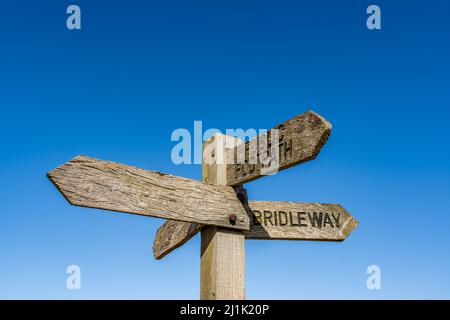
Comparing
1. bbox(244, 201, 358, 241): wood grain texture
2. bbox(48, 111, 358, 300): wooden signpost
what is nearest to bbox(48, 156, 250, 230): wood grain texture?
bbox(48, 111, 358, 300): wooden signpost

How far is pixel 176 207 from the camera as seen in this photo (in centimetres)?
276

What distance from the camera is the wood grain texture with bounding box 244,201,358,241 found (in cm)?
318

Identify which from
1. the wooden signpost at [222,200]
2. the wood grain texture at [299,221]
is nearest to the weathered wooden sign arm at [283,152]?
the wooden signpost at [222,200]

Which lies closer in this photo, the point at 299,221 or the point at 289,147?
the point at 289,147

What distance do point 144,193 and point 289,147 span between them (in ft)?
2.38

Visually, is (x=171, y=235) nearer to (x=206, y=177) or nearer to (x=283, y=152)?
(x=206, y=177)

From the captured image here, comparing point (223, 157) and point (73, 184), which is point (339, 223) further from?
point (73, 184)

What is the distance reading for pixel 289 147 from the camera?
2740 millimetres

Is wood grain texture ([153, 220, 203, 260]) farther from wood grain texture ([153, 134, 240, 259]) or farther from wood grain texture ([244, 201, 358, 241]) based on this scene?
wood grain texture ([244, 201, 358, 241])

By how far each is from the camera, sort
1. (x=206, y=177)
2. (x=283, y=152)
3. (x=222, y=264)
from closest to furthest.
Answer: (x=283, y=152) → (x=222, y=264) → (x=206, y=177)

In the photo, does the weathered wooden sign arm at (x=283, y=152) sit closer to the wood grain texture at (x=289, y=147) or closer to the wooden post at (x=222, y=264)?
the wood grain texture at (x=289, y=147)

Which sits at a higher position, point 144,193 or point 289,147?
point 289,147

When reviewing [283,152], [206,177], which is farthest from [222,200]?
[283,152]

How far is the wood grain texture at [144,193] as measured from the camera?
2.44m
